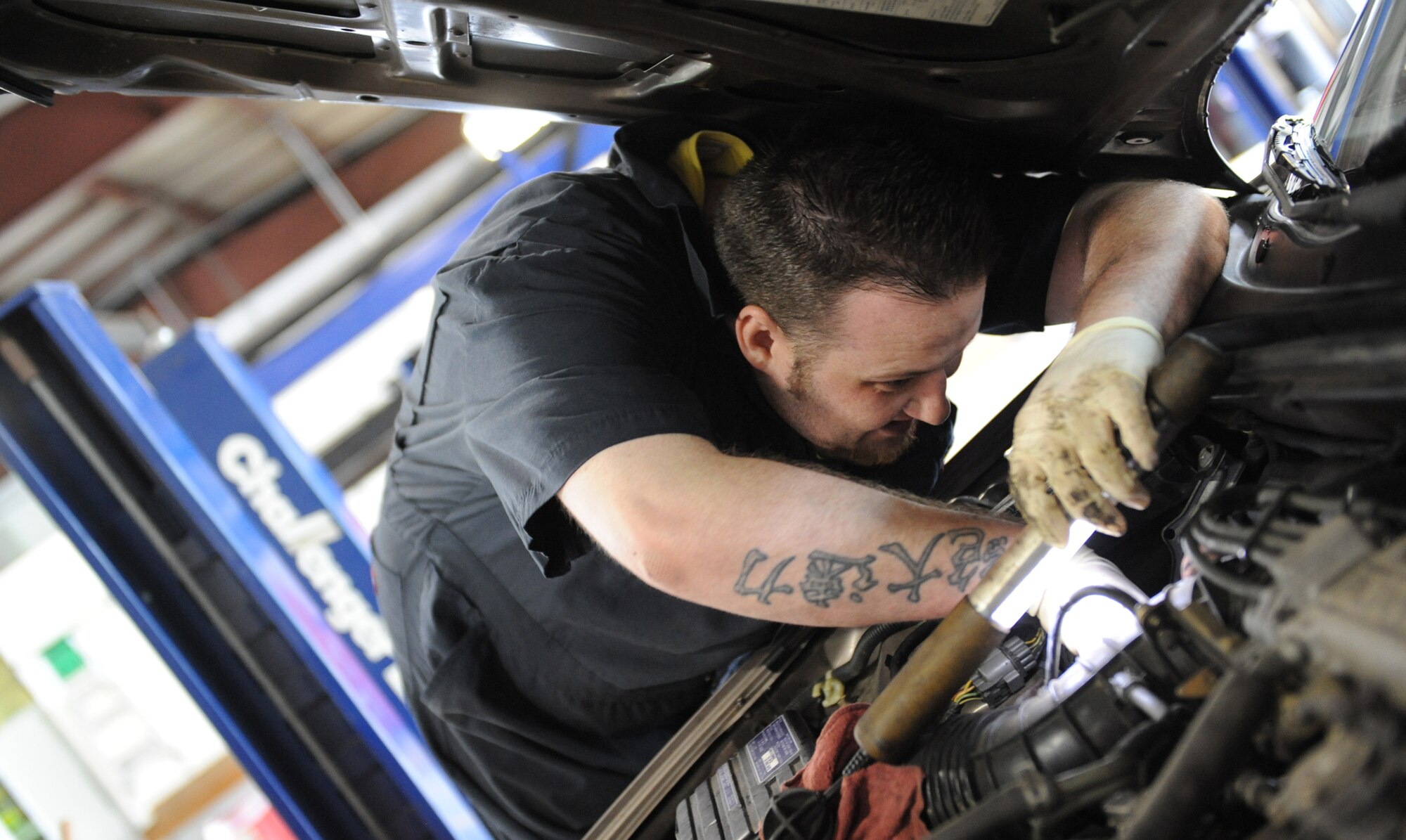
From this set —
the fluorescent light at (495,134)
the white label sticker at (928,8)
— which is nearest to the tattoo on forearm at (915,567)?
the white label sticker at (928,8)

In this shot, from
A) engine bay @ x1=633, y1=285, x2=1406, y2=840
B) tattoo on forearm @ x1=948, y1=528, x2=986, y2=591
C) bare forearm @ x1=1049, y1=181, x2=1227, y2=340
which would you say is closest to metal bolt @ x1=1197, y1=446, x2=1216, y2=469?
engine bay @ x1=633, y1=285, x2=1406, y2=840

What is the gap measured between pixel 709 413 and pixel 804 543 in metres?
0.36

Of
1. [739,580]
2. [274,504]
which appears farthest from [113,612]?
[739,580]

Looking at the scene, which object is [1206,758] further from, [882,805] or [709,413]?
[709,413]

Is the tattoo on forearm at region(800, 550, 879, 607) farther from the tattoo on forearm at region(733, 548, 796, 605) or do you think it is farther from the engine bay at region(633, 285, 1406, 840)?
the engine bay at region(633, 285, 1406, 840)

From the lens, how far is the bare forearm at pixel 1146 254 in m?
0.94

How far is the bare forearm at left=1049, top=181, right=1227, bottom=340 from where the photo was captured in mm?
945

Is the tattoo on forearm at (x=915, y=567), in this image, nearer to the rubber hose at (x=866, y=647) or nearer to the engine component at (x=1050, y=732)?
the engine component at (x=1050, y=732)

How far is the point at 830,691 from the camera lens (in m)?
1.12

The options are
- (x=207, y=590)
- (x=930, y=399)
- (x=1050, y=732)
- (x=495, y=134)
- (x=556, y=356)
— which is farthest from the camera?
(x=495, y=134)

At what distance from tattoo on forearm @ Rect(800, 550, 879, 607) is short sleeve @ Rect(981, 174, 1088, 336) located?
1.83ft

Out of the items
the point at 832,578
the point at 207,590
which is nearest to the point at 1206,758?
the point at 832,578

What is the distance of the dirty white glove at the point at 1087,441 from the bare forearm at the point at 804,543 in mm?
115

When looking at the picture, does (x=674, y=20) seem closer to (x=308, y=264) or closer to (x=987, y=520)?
(x=987, y=520)
